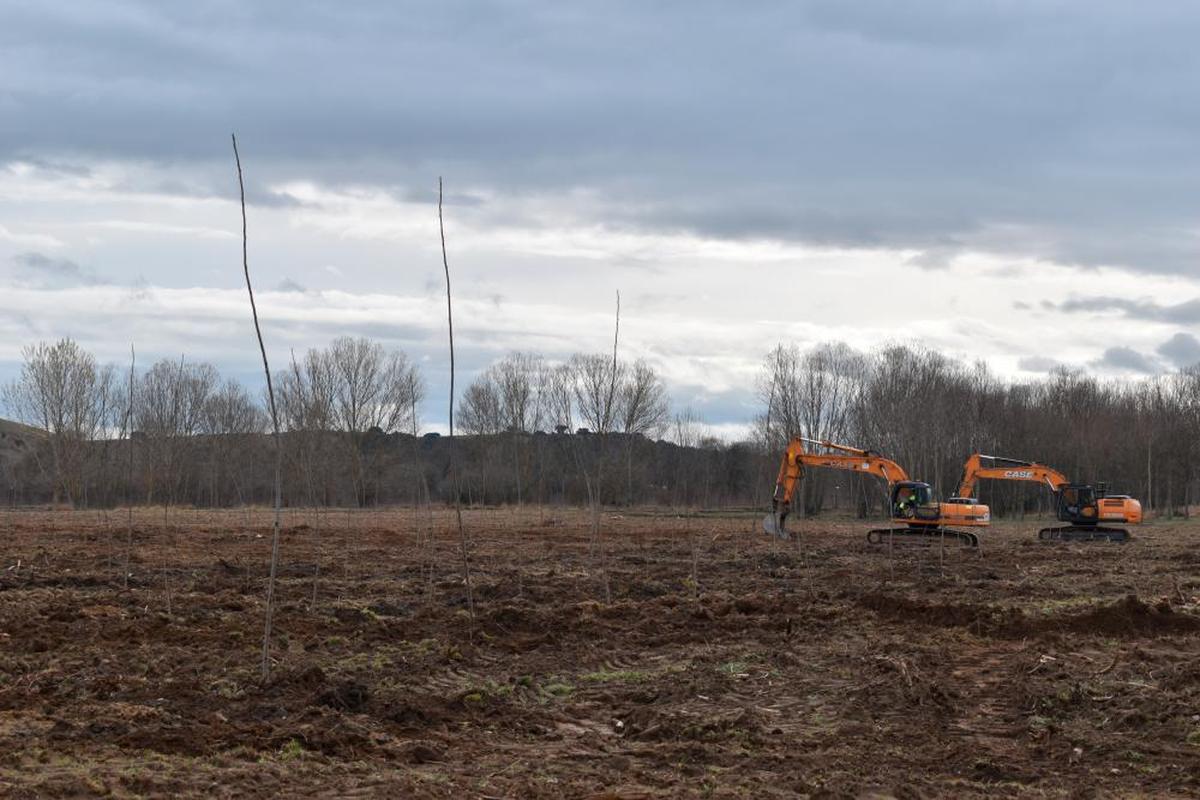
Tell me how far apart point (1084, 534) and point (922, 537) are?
20.1 ft

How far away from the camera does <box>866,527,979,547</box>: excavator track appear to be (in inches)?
1139

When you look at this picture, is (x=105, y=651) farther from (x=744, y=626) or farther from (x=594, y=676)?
(x=744, y=626)

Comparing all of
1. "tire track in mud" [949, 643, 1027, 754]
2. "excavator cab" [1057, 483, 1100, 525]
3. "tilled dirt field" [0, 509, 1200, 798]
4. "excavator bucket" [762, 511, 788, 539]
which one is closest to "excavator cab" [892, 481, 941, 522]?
"excavator bucket" [762, 511, 788, 539]

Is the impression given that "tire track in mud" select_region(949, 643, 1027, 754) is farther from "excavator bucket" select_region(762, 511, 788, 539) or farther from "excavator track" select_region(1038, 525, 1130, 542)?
"excavator track" select_region(1038, 525, 1130, 542)

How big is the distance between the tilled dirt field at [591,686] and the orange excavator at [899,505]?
8.88m

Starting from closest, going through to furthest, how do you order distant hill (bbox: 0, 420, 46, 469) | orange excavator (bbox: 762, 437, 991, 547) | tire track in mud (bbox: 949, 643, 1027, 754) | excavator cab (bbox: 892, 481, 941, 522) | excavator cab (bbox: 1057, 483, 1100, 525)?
1. tire track in mud (bbox: 949, 643, 1027, 754)
2. orange excavator (bbox: 762, 437, 991, 547)
3. excavator cab (bbox: 892, 481, 941, 522)
4. excavator cab (bbox: 1057, 483, 1100, 525)
5. distant hill (bbox: 0, 420, 46, 469)

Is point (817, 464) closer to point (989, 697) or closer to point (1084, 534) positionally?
point (1084, 534)

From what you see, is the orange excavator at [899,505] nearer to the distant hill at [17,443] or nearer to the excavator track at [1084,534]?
the excavator track at [1084,534]

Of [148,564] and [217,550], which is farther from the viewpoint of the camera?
[217,550]

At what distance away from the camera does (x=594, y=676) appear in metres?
10.4

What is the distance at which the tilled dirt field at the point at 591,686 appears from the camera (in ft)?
23.3

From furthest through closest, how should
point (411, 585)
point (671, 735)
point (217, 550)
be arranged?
point (217, 550), point (411, 585), point (671, 735)

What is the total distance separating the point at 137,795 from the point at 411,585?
432 inches

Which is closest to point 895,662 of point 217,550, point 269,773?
point 269,773
